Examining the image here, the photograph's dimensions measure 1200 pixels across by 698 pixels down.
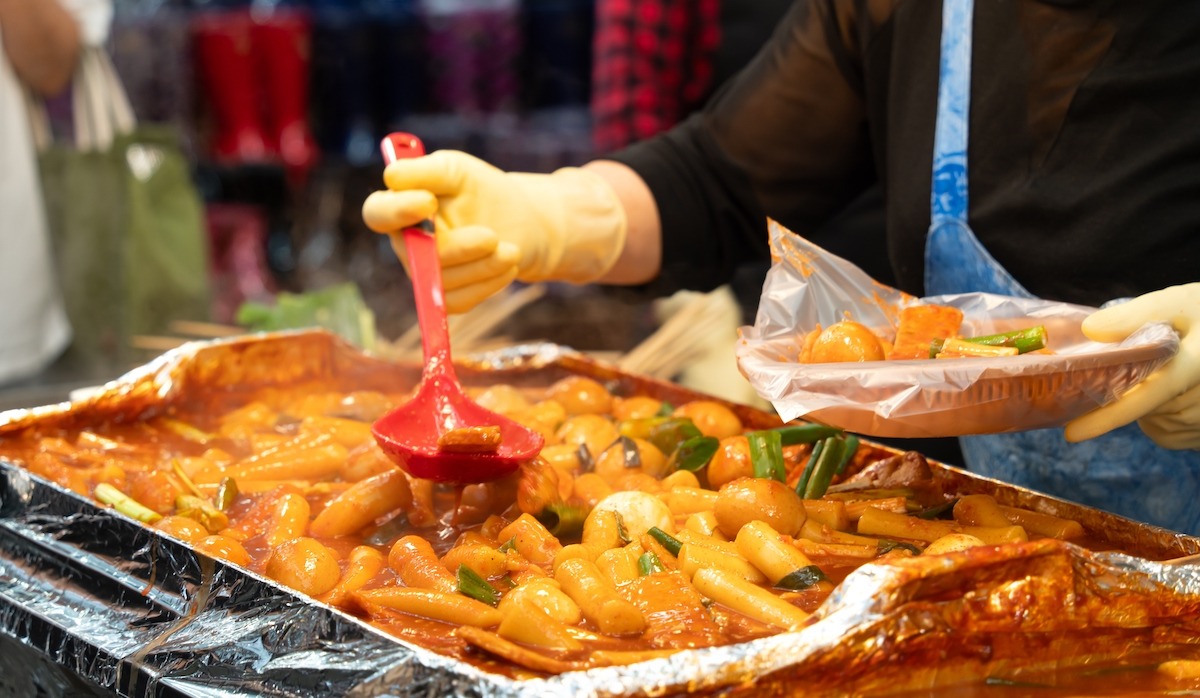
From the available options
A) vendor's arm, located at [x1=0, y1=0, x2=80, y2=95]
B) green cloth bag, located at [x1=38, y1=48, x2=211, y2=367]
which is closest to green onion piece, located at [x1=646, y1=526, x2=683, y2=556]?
green cloth bag, located at [x1=38, y1=48, x2=211, y2=367]

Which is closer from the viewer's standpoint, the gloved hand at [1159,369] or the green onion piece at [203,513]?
the gloved hand at [1159,369]

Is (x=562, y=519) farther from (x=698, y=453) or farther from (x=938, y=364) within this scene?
(x=938, y=364)

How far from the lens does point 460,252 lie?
2.21 meters

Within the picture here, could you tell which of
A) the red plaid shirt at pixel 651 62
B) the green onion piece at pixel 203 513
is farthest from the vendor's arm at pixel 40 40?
the green onion piece at pixel 203 513

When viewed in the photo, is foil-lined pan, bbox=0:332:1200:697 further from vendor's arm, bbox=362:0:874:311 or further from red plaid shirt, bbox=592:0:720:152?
red plaid shirt, bbox=592:0:720:152

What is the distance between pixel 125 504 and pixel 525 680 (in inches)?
37.0

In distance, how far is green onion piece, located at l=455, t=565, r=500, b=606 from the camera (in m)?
1.52

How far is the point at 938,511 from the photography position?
5.84 ft

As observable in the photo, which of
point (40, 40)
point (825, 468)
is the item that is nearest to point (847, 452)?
point (825, 468)

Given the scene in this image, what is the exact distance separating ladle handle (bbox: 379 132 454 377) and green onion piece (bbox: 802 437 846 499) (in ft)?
2.16

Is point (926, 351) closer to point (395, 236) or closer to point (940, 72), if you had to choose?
point (940, 72)

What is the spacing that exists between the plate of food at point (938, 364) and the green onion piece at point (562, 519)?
353 mm

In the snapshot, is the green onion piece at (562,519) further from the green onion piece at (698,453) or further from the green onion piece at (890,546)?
the green onion piece at (890,546)

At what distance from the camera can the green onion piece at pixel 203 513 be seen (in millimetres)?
1807
